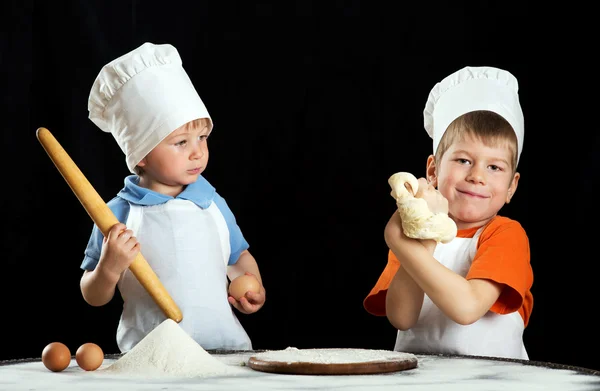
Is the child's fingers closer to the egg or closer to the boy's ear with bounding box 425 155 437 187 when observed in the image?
the egg

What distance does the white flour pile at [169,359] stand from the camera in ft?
4.12

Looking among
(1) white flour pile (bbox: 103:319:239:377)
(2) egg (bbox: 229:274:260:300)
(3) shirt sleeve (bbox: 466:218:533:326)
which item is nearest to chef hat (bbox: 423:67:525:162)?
(3) shirt sleeve (bbox: 466:218:533:326)

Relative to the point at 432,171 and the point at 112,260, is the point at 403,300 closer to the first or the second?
the point at 432,171

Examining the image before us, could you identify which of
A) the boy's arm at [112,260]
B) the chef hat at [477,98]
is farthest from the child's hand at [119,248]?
the chef hat at [477,98]

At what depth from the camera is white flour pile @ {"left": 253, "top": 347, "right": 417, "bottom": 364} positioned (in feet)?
4.17

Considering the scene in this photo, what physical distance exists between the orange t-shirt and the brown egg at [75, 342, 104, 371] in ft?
2.04

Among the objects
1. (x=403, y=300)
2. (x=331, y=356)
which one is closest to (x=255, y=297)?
(x=403, y=300)

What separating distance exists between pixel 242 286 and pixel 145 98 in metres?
A: 0.37

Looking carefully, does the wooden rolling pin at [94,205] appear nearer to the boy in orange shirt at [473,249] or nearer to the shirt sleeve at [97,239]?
the shirt sleeve at [97,239]

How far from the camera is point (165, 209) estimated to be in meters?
1.77

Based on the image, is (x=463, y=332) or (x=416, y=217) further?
(x=463, y=332)

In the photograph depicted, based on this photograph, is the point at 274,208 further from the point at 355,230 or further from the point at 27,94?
the point at 27,94

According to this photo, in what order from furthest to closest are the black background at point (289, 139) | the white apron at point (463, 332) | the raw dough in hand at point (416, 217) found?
A: the black background at point (289, 139)
the white apron at point (463, 332)
the raw dough in hand at point (416, 217)

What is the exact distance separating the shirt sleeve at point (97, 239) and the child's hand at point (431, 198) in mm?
565
